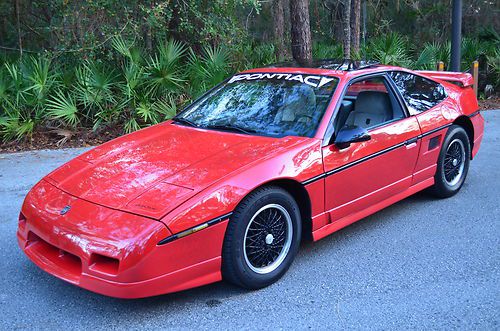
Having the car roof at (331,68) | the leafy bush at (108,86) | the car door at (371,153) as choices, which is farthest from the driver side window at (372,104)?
the leafy bush at (108,86)

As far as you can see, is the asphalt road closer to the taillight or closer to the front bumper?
the front bumper

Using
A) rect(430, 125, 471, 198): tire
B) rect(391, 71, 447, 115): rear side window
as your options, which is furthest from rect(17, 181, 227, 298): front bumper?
rect(430, 125, 471, 198): tire

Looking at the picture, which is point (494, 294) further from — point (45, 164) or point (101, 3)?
point (101, 3)

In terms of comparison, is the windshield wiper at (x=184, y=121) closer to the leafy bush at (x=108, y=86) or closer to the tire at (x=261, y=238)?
the tire at (x=261, y=238)

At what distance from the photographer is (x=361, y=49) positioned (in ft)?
40.6

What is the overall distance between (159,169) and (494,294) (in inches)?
99.8

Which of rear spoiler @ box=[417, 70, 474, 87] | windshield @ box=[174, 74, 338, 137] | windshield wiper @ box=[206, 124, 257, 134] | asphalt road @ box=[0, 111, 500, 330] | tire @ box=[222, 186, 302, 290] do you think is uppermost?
windshield @ box=[174, 74, 338, 137]

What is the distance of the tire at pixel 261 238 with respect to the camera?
355 centimetres

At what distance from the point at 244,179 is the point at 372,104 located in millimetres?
2048

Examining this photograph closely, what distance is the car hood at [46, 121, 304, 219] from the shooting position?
3.50 meters

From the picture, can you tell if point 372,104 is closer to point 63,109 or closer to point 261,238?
point 261,238

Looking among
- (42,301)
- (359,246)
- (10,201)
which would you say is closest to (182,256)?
(42,301)

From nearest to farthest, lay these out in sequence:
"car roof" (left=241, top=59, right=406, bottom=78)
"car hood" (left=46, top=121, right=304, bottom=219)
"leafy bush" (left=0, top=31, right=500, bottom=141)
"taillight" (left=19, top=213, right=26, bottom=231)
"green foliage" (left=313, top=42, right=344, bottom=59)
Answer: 1. "car hood" (left=46, top=121, right=304, bottom=219)
2. "taillight" (left=19, top=213, right=26, bottom=231)
3. "car roof" (left=241, top=59, right=406, bottom=78)
4. "leafy bush" (left=0, top=31, right=500, bottom=141)
5. "green foliage" (left=313, top=42, right=344, bottom=59)

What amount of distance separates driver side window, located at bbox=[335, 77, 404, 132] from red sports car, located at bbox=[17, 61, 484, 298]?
13 millimetres
